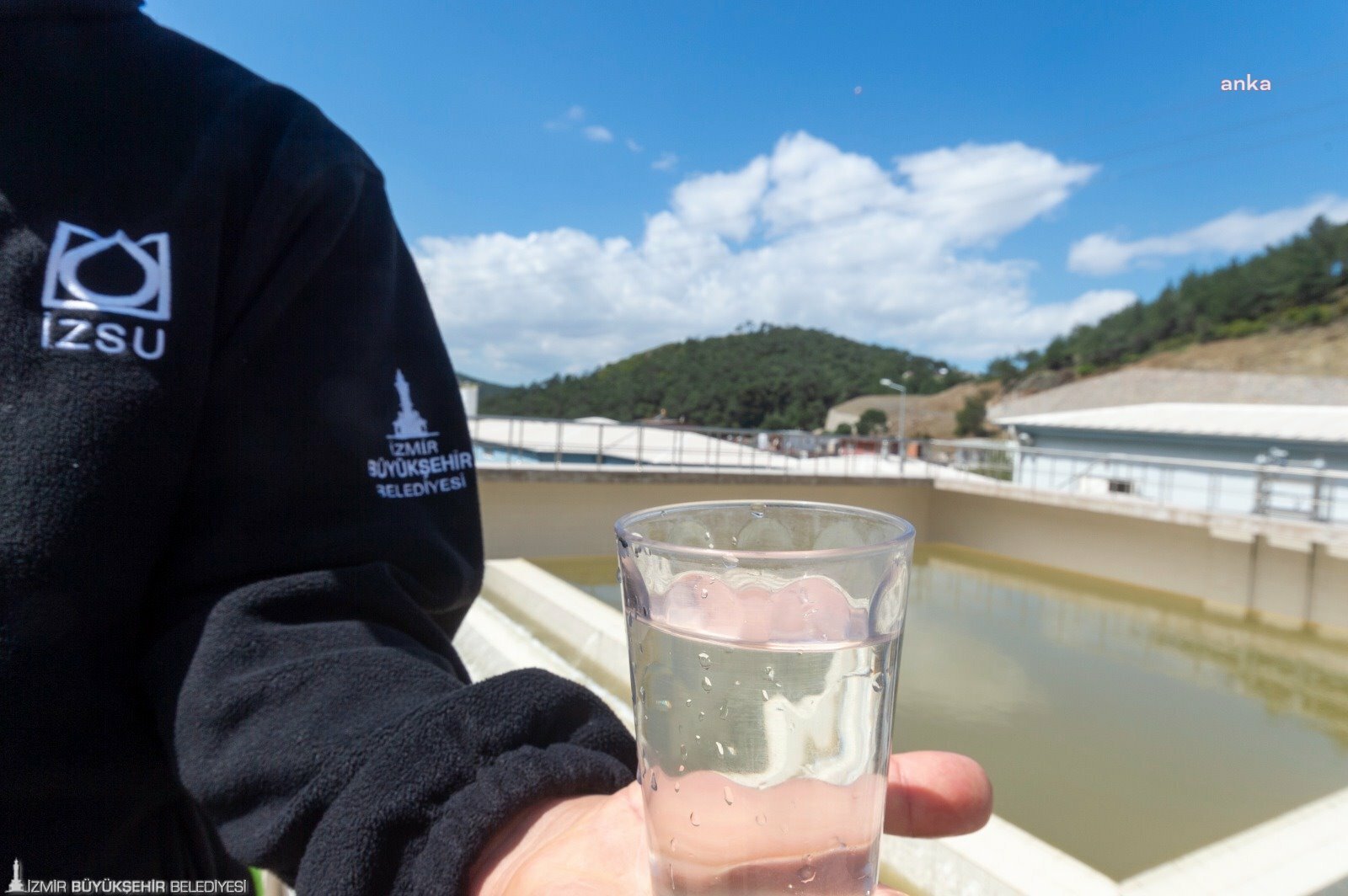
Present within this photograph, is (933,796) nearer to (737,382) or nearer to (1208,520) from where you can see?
(1208,520)

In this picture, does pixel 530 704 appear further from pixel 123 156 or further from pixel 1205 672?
pixel 1205 672

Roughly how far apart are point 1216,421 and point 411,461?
49.5 ft

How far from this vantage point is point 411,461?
806 millimetres

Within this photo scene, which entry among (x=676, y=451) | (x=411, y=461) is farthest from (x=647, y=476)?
(x=411, y=461)

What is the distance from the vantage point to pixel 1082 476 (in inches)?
441

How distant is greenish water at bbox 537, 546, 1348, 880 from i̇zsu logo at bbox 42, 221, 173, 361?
1.75 m

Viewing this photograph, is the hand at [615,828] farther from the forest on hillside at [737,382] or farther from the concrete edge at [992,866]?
the forest on hillside at [737,382]

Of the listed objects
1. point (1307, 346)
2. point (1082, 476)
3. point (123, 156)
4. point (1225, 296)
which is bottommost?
point (1082, 476)

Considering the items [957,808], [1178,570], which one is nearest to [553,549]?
[1178,570]

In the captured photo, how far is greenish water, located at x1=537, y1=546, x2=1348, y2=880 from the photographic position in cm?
384

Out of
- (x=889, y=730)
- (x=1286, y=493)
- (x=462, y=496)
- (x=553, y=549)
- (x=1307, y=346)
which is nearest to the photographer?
(x=889, y=730)

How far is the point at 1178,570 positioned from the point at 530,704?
413 inches

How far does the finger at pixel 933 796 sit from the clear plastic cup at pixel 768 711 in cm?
10

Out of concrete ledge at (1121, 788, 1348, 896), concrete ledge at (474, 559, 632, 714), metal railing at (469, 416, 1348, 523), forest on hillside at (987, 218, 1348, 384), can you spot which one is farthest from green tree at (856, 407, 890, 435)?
concrete ledge at (1121, 788, 1348, 896)
